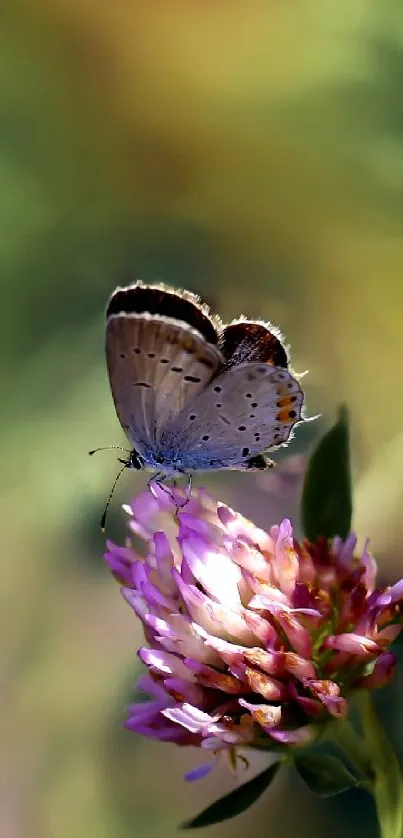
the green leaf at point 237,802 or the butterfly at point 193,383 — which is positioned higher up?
the butterfly at point 193,383

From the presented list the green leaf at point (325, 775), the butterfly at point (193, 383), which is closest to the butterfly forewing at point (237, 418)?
the butterfly at point (193, 383)

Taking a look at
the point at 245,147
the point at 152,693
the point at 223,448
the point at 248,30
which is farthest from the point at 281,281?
the point at 152,693

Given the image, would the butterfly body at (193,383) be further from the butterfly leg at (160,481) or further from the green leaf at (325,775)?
the green leaf at (325,775)

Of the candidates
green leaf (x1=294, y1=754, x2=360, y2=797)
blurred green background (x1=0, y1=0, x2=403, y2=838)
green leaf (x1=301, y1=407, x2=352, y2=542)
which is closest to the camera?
green leaf (x1=294, y1=754, x2=360, y2=797)

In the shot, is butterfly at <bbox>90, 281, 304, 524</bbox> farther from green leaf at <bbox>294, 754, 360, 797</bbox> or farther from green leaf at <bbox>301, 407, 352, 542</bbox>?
green leaf at <bbox>294, 754, 360, 797</bbox>

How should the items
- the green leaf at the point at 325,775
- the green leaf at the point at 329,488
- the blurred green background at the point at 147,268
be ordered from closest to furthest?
the green leaf at the point at 325,775, the green leaf at the point at 329,488, the blurred green background at the point at 147,268

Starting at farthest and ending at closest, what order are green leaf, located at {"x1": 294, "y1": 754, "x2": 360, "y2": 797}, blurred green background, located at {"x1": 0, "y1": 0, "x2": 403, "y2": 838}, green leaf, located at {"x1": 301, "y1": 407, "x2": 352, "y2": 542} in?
1. blurred green background, located at {"x1": 0, "y1": 0, "x2": 403, "y2": 838}
2. green leaf, located at {"x1": 301, "y1": 407, "x2": 352, "y2": 542}
3. green leaf, located at {"x1": 294, "y1": 754, "x2": 360, "y2": 797}

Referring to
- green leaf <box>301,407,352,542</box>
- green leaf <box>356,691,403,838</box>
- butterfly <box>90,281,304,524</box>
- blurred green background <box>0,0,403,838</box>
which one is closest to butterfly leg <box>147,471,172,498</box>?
butterfly <box>90,281,304,524</box>

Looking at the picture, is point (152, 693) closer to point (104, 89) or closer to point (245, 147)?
point (245, 147)
